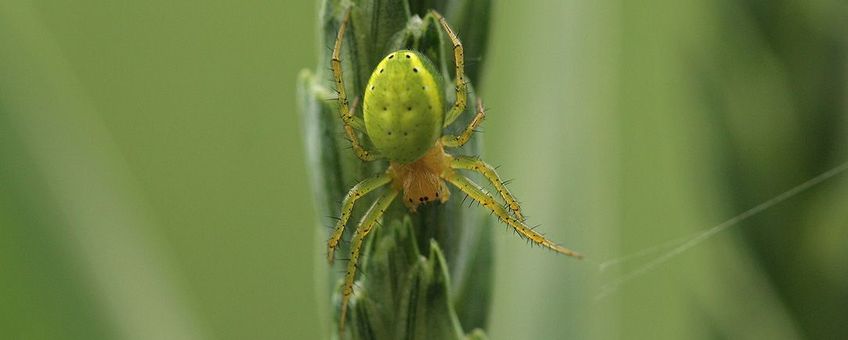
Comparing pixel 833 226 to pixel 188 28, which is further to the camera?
pixel 188 28

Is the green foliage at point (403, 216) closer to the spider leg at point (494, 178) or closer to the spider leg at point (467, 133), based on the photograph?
the spider leg at point (467, 133)

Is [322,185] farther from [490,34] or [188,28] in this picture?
[188,28]

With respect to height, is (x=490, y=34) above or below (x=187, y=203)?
above

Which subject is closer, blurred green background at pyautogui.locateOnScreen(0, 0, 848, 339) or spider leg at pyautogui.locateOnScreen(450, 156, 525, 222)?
blurred green background at pyautogui.locateOnScreen(0, 0, 848, 339)

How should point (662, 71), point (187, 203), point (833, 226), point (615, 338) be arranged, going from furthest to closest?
point (187, 203)
point (662, 71)
point (615, 338)
point (833, 226)

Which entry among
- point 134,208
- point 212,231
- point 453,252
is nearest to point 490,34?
point 453,252

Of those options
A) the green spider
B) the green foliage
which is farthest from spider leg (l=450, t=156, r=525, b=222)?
Result: the green foliage

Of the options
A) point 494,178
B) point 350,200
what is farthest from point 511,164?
point 350,200

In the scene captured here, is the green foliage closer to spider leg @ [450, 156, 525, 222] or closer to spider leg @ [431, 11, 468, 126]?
spider leg @ [431, 11, 468, 126]
